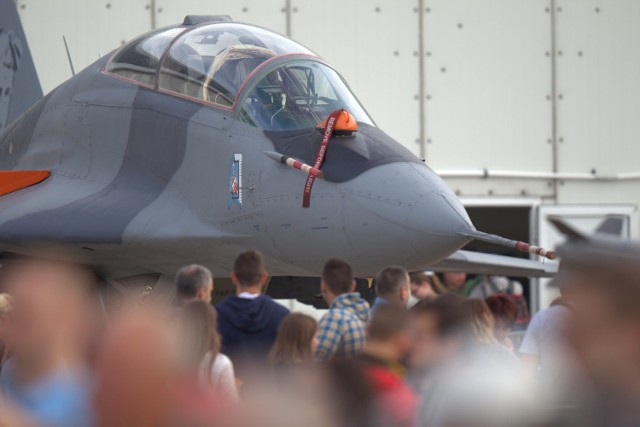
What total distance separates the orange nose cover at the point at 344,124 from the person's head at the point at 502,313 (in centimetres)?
159

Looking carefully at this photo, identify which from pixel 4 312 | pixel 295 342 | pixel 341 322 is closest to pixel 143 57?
pixel 4 312

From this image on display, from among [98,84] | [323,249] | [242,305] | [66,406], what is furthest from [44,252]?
[66,406]

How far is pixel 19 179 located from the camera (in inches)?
391

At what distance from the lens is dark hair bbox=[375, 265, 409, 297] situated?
6.44 m

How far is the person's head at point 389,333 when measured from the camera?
3.85m

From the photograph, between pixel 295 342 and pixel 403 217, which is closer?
pixel 295 342

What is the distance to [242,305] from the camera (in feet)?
19.9

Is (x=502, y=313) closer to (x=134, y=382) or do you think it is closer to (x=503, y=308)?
(x=503, y=308)

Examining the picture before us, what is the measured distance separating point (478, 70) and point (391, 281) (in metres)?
11.5

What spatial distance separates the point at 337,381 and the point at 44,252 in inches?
246

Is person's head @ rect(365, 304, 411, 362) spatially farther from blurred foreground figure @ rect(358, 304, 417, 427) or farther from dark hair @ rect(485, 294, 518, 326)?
dark hair @ rect(485, 294, 518, 326)

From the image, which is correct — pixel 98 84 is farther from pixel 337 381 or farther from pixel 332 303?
pixel 337 381

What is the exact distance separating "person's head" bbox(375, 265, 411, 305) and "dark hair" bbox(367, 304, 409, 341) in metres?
2.31

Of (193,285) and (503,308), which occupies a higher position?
(193,285)
